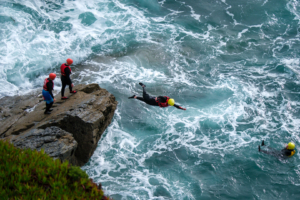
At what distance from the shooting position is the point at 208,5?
22203mm

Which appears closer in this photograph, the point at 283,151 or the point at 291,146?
the point at 291,146

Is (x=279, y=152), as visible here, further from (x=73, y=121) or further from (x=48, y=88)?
(x=48, y=88)

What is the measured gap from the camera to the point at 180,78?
49.0 ft

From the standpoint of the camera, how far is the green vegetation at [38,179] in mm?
5273

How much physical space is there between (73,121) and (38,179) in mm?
3781

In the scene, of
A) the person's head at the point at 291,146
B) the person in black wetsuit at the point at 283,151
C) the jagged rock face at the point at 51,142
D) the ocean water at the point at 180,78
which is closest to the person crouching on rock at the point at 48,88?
the jagged rock face at the point at 51,142

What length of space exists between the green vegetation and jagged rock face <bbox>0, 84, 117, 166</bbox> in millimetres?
2251

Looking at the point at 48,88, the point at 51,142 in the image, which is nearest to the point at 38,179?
the point at 51,142

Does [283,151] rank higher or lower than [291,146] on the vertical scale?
lower

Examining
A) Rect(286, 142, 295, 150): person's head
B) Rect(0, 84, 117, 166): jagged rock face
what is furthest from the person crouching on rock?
Rect(286, 142, 295, 150): person's head

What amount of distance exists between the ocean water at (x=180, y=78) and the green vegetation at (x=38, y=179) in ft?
9.00

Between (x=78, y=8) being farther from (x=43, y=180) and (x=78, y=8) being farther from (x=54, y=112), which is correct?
(x=43, y=180)

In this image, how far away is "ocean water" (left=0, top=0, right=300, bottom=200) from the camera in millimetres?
9430

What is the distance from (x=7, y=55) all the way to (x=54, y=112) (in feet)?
29.0
